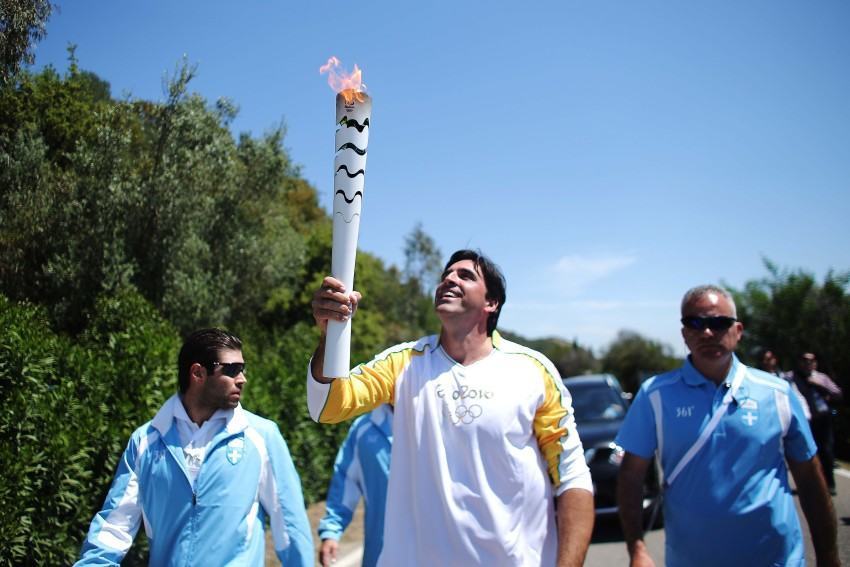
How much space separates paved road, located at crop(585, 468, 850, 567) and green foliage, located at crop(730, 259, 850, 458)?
7003 mm

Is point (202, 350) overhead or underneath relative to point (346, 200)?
underneath

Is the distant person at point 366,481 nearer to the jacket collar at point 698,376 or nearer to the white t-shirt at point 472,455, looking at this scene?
the white t-shirt at point 472,455

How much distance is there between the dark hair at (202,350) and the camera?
11.1 feet

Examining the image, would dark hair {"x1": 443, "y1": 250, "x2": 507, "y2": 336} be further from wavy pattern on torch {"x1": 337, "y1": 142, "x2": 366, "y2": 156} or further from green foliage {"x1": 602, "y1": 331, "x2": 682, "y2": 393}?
green foliage {"x1": 602, "y1": 331, "x2": 682, "y2": 393}

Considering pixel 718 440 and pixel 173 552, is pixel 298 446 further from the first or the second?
pixel 718 440

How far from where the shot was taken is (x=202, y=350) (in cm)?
339

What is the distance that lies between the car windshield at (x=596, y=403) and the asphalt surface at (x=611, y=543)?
51.5 inches

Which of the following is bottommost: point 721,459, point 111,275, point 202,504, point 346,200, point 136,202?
point 202,504

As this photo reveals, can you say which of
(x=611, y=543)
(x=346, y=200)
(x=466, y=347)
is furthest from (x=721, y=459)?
(x=611, y=543)

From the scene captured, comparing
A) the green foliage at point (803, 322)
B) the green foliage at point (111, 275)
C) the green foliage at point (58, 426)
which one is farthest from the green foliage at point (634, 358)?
the green foliage at point (58, 426)

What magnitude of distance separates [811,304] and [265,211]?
46.7 feet

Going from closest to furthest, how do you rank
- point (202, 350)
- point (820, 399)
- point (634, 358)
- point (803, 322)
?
point (202, 350)
point (820, 399)
point (803, 322)
point (634, 358)

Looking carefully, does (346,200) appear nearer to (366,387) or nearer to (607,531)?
(366,387)

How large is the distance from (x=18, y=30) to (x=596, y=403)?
26.4 feet
